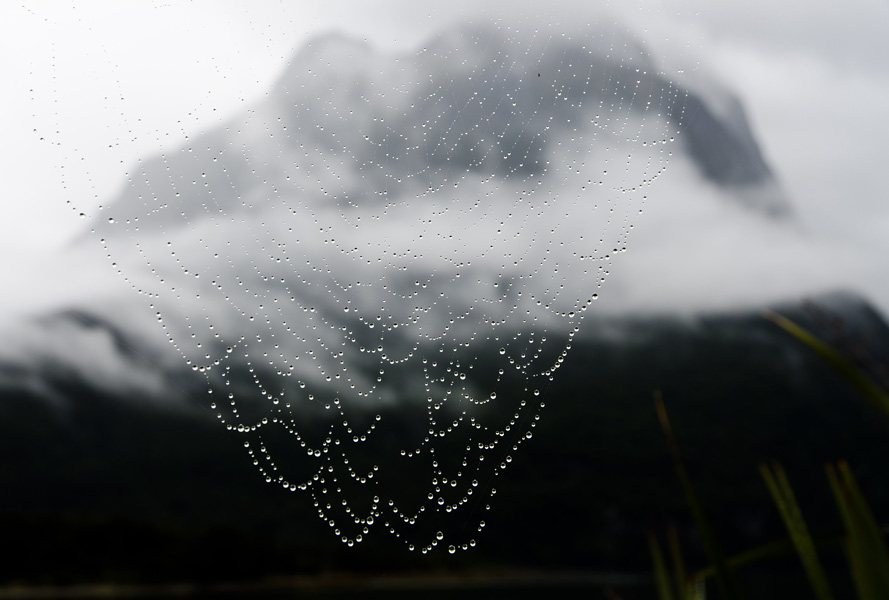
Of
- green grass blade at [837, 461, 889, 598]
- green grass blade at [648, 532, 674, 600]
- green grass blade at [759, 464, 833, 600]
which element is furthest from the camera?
green grass blade at [648, 532, 674, 600]

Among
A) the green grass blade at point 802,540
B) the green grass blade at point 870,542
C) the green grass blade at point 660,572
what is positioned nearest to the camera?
the green grass blade at point 870,542

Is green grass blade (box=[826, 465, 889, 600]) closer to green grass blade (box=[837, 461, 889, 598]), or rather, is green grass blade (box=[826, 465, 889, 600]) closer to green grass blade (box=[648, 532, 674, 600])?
green grass blade (box=[837, 461, 889, 598])

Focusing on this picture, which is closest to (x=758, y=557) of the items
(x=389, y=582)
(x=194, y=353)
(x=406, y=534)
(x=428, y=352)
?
(x=406, y=534)

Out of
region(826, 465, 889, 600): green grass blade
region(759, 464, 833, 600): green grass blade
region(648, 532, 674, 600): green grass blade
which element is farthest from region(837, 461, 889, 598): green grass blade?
region(648, 532, 674, 600): green grass blade

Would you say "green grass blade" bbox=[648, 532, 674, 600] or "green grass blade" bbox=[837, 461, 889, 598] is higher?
"green grass blade" bbox=[837, 461, 889, 598]

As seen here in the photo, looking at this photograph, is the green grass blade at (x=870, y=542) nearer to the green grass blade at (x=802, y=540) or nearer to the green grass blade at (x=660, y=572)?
the green grass blade at (x=802, y=540)

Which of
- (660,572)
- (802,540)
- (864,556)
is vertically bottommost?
(660,572)

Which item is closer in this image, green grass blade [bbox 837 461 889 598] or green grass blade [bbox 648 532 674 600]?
green grass blade [bbox 837 461 889 598]

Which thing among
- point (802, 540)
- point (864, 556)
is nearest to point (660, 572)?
point (802, 540)

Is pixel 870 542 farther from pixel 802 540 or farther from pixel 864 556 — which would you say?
pixel 802 540

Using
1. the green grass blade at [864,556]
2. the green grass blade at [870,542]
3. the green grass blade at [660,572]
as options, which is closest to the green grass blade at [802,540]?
the green grass blade at [864,556]

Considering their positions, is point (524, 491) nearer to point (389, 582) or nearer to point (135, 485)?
point (389, 582)

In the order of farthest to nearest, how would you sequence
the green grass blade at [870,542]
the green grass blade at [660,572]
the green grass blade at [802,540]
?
1. the green grass blade at [660,572]
2. the green grass blade at [802,540]
3. the green grass blade at [870,542]

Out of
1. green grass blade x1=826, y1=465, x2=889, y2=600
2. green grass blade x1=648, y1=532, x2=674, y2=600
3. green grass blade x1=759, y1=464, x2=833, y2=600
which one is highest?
green grass blade x1=826, y1=465, x2=889, y2=600
